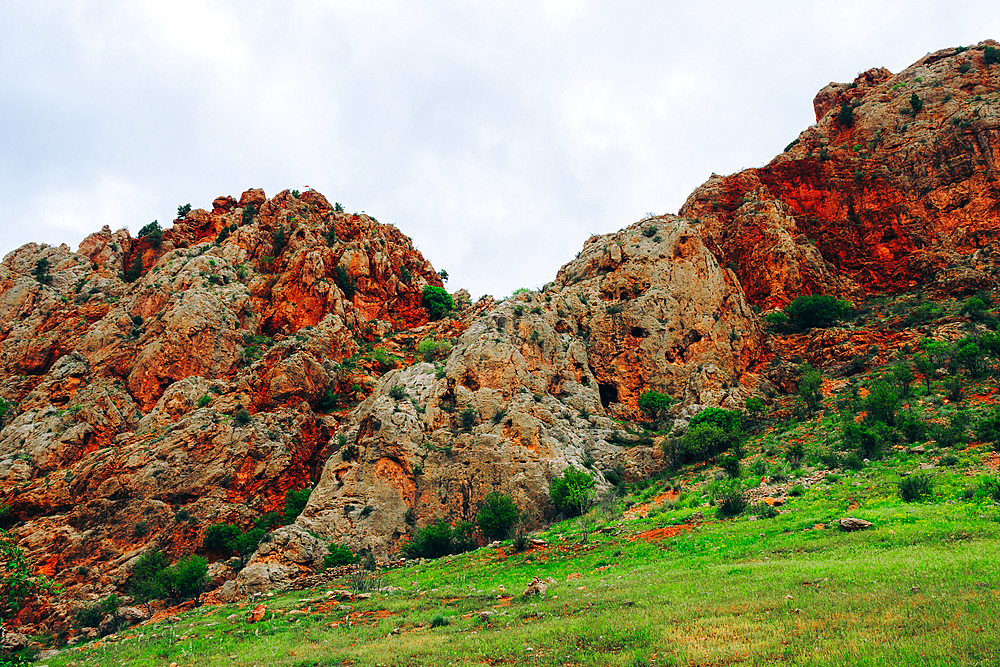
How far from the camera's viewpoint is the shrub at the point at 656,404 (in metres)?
46.3

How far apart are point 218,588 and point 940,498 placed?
118 feet

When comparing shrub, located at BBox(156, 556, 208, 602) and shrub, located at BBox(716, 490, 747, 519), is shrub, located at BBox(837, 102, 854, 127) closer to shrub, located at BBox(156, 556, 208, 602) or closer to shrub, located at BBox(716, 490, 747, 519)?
shrub, located at BBox(716, 490, 747, 519)

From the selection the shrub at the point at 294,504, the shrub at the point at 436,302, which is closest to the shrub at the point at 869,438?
the shrub at the point at 294,504

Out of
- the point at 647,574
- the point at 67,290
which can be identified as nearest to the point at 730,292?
the point at 647,574

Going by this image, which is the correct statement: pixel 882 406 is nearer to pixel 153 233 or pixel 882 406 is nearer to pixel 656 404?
pixel 656 404

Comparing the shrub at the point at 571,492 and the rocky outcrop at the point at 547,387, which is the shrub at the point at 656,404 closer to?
the rocky outcrop at the point at 547,387

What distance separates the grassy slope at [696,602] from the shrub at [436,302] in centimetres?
4002

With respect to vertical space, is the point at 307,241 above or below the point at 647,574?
above

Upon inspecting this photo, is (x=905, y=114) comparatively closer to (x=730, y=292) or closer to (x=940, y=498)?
(x=730, y=292)

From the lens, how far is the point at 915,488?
2119 centimetres

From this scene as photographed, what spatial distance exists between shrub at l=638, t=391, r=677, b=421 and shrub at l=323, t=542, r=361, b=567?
26.5 meters

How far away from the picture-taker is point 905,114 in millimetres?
58719

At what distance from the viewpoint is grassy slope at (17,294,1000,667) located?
9.98 metres

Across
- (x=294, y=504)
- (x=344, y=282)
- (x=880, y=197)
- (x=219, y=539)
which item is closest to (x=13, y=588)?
(x=219, y=539)
